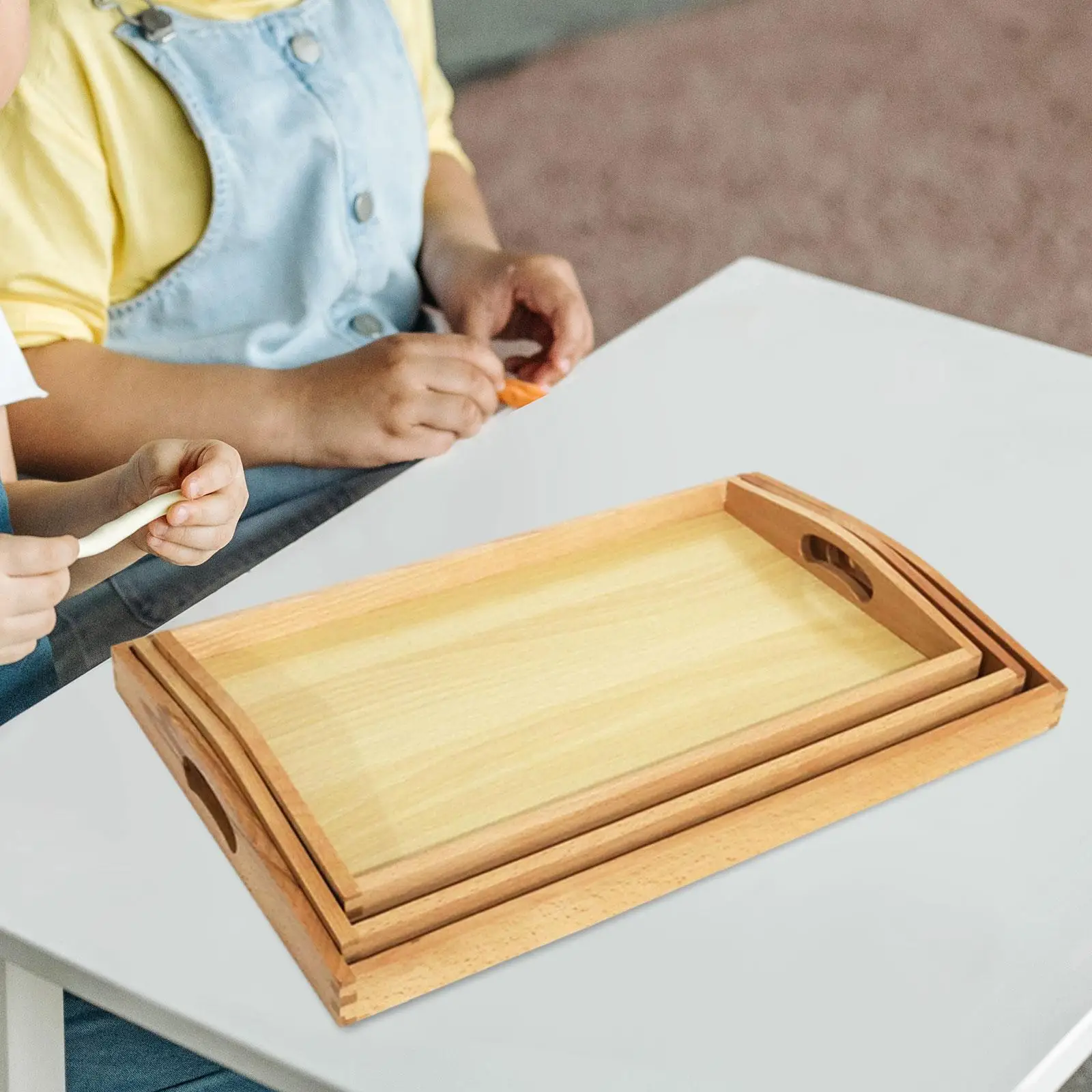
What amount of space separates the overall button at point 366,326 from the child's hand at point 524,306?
0.05 m

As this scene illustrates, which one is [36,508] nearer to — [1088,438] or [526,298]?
[526,298]

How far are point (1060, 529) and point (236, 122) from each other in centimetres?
50

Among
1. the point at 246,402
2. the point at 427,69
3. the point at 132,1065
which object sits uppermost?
the point at 427,69

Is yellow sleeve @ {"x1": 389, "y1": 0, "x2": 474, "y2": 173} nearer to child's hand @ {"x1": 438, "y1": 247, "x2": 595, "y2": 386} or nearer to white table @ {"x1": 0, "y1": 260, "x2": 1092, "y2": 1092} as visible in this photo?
child's hand @ {"x1": 438, "y1": 247, "x2": 595, "y2": 386}

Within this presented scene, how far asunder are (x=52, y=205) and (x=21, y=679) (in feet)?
0.86

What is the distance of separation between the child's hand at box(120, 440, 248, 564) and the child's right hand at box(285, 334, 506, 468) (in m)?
0.14

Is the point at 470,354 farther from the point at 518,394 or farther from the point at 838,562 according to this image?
the point at 838,562

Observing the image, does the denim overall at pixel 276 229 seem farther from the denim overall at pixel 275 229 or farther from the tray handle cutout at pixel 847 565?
the tray handle cutout at pixel 847 565

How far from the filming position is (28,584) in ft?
1.77

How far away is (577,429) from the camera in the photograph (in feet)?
2.36

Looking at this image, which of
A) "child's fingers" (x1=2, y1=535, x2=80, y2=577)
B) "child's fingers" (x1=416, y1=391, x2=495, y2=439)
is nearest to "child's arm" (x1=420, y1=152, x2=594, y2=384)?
"child's fingers" (x1=416, y1=391, x2=495, y2=439)

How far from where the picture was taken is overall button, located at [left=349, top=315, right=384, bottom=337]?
91cm

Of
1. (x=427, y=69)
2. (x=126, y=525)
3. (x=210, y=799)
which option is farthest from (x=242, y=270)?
(x=210, y=799)

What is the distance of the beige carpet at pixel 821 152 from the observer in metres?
1.94
